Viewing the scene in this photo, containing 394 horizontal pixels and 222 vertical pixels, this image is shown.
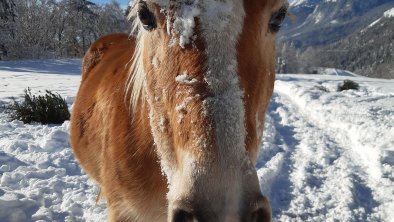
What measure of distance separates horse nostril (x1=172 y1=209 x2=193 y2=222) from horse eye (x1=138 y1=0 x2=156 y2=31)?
0.97 meters

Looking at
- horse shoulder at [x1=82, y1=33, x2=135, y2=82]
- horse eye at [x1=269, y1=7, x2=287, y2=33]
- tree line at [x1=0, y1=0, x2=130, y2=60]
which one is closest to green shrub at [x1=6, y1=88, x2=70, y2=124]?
horse shoulder at [x1=82, y1=33, x2=135, y2=82]

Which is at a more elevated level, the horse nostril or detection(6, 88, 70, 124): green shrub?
the horse nostril

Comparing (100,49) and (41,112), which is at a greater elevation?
(100,49)

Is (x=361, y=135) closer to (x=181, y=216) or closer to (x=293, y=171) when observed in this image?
(x=293, y=171)

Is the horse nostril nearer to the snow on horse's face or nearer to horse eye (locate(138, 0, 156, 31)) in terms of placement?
the snow on horse's face

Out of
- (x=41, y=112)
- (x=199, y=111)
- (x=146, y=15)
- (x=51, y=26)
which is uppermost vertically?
(x=51, y=26)

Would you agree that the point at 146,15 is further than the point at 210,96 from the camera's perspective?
Yes

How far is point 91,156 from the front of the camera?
2.95 meters

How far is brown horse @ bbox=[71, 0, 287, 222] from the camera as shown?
122 cm

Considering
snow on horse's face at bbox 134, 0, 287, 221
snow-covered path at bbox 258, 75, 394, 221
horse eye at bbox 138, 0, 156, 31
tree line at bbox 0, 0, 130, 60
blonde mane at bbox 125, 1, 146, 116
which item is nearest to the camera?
snow on horse's face at bbox 134, 0, 287, 221

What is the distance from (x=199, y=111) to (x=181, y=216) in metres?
0.40

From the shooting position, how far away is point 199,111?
1317 millimetres

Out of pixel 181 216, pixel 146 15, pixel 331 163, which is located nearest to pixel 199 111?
pixel 181 216

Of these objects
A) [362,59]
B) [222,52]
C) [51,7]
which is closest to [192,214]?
[222,52]
